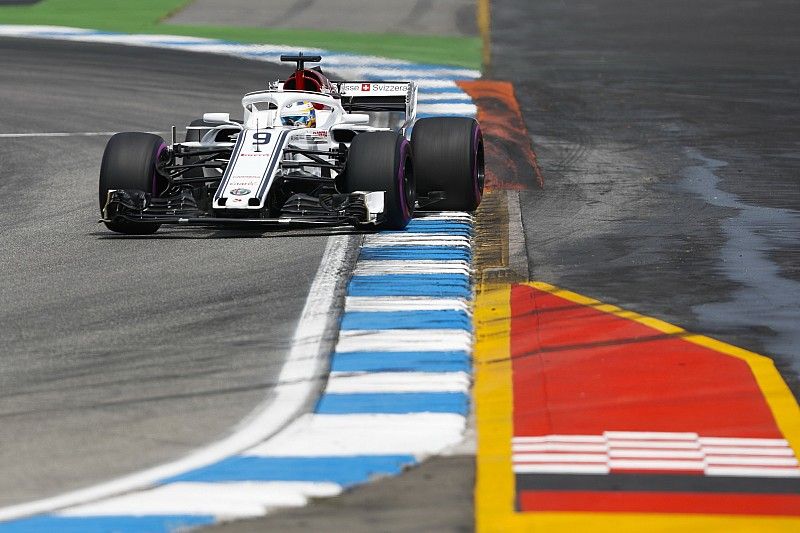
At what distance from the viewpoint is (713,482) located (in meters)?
6.91

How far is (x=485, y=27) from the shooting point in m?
29.2

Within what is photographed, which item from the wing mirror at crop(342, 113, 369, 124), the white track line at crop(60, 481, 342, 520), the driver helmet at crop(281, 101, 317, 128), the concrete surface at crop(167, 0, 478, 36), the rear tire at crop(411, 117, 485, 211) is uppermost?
the white track line at crop(60, 481, 342, 520)

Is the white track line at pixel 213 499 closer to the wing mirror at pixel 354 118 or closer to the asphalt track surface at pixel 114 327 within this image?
the asphalt track surface at pixel 114 327

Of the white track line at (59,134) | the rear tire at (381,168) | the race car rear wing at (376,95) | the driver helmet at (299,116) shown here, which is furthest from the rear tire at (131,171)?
the white track line at (59,134)

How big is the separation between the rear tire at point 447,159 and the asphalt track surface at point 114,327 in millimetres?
1314

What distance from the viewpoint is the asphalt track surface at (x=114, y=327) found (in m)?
7.54

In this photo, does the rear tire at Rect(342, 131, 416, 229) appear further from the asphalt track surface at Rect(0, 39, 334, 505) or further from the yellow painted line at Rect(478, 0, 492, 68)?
the yellow painted line at Rect(478, 0, 492, 68)

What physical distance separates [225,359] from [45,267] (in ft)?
10.1

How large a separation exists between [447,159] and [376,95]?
185 cm

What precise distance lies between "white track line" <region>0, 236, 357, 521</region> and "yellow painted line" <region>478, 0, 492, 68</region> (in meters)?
14.7

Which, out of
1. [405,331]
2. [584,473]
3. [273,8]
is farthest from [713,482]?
[273,8]

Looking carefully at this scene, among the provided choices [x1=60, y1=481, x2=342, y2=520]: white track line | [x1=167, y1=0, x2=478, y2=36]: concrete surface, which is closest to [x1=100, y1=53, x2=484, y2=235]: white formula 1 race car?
[x1=60, y1=481, x2=342, y2=520]: white track line

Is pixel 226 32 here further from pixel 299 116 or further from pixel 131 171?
pixel 131 171

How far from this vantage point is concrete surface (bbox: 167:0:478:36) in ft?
96.3
